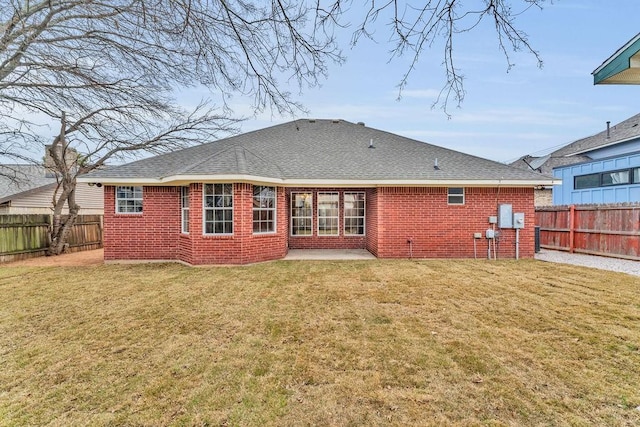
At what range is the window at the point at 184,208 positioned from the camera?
10116mm

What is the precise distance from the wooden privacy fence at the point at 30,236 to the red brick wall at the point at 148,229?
3993mm

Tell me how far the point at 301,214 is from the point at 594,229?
10.7m

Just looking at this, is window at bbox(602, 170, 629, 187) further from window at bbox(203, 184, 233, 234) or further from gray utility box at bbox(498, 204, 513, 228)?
window at bbox(203, 184, 233, 234)

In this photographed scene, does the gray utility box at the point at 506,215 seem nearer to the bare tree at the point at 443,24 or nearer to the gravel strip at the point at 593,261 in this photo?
the gravel strip at the point at 593,261

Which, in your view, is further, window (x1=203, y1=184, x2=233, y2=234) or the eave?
window (x1=203, y1=184, x2=233, y2=234)

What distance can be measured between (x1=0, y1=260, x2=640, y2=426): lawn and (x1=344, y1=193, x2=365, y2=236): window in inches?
227

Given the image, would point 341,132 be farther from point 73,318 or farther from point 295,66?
point 73,318

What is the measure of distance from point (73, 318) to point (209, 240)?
463 centimetres

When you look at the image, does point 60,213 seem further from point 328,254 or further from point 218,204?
point 328,254

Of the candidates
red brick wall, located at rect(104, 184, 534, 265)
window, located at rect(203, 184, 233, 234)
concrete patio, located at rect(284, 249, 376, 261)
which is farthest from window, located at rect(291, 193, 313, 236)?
window, located at rect(203, 184, 233, 234)

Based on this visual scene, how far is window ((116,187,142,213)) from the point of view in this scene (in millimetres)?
10234

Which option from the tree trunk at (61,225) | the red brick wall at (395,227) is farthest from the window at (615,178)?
the tree trunk at (61,225)

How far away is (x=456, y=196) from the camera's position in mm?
10641

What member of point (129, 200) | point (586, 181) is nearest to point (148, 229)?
point (129, 200)
